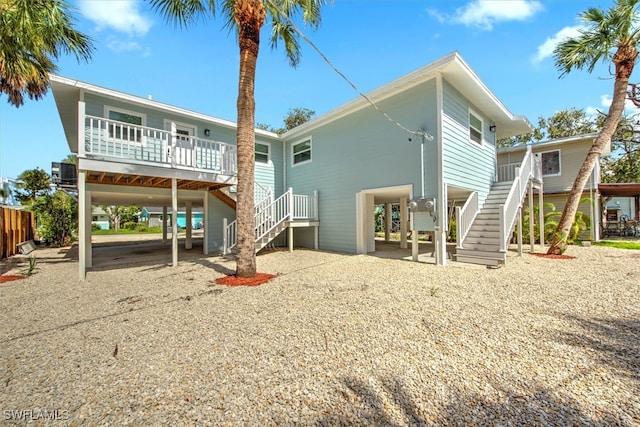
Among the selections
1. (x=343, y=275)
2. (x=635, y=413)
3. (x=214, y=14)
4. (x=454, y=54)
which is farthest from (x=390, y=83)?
(x=635, y=413)

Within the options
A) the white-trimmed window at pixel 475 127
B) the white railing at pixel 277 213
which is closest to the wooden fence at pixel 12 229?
the white railing at pixel 277 213

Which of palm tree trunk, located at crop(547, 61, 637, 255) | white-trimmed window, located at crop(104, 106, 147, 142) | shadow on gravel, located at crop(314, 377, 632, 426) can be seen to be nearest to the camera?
shadow on gravel, located at crop(314, 377, 632, 426)

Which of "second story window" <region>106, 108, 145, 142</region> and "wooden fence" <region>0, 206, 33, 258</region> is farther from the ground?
"second story window" <region>106, 108, 145, 142</region>

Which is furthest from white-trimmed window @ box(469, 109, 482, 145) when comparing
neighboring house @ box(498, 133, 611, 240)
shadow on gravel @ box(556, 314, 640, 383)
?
shadow on gravel @ box(556, 314, 640, 383)

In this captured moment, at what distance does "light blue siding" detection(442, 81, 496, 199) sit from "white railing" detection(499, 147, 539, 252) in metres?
1.28

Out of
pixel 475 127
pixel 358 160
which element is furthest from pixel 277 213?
pixel 475 127

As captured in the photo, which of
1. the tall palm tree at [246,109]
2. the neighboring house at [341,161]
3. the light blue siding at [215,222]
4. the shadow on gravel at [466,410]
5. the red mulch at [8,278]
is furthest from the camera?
the light blue siding at [215,222]

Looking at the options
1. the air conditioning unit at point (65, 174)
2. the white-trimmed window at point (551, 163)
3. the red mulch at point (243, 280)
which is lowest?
the red mulch at point (243, 280)

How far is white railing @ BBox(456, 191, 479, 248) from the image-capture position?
783cm

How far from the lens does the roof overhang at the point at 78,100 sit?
25.7ft

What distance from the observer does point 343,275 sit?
21.4ft

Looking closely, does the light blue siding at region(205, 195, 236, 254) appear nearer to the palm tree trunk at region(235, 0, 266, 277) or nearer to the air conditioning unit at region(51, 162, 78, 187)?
the palm tree trunk at region(235, 0, 266, 277)

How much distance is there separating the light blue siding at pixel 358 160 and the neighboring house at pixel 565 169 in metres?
7.81

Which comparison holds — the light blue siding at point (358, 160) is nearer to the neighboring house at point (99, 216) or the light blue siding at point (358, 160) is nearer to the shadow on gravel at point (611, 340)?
the shadow on gravel at point (611, 340)
